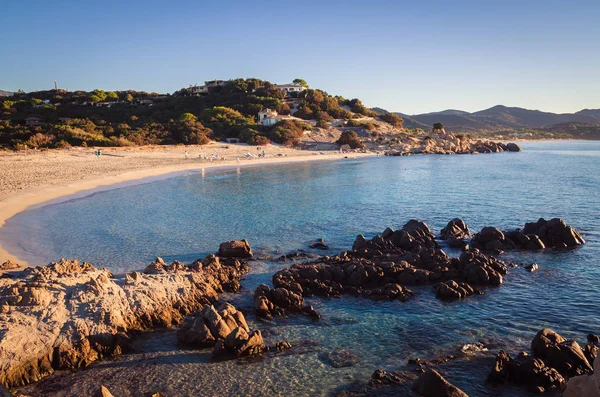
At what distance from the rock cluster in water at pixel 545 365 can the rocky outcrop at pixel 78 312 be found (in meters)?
10.0

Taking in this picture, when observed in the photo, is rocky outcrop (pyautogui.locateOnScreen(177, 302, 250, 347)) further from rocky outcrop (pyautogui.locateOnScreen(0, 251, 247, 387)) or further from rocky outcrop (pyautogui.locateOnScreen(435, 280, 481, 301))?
rocky outcrop (pyautogui.locateOnScreen(435, 280, 481, 301))

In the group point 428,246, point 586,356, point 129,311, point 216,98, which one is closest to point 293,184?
point 428,246

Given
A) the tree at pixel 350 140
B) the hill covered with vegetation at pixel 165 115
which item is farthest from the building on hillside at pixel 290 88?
the tree at pixel 350 140

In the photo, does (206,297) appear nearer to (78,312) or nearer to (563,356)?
(78,312)

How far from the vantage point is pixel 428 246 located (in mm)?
23141

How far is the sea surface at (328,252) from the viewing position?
37.5 ft

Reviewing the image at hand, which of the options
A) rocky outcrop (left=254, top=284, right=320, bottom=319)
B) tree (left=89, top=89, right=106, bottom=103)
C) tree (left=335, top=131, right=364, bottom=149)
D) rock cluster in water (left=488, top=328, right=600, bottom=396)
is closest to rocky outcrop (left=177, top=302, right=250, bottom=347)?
rocky outcrop (left=254, top=284, right=320, bottom=319)

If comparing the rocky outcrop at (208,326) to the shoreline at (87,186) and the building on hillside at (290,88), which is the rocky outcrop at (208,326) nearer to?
the shoreline at (87,186)

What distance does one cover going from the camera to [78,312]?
12992 mm

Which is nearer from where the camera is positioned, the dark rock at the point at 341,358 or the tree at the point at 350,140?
the dark rock at the point at 341,358

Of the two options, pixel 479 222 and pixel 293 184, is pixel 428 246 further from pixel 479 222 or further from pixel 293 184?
pixel 293 184

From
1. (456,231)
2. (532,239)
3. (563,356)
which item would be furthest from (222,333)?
(532,239)

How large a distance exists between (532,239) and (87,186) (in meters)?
38.2

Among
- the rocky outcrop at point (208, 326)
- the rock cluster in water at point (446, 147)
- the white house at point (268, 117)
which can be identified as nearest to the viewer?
the rocky outcrop at point (208, 326)
